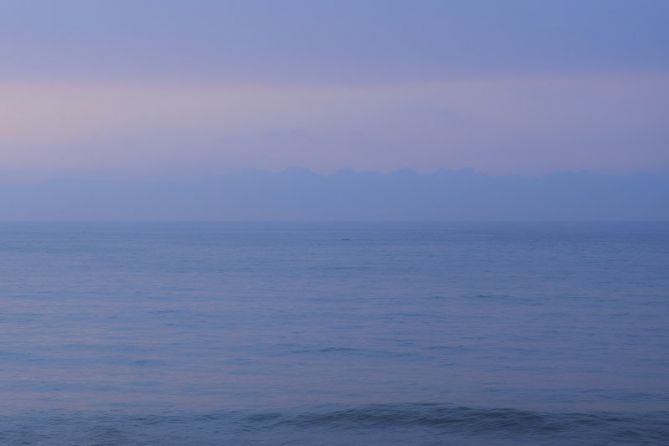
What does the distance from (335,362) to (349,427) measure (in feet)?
26.9

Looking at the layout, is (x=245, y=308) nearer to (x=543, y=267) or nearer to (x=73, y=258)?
(x=543, y=267)

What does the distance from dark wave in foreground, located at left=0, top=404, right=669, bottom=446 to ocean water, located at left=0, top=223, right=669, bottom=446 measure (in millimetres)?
65

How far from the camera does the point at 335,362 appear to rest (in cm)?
2822

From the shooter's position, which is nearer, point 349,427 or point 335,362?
point 349,427

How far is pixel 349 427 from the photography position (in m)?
20.0

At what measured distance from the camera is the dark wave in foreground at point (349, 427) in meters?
18.8

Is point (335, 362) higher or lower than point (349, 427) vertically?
higher

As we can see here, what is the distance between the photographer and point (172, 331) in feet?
116

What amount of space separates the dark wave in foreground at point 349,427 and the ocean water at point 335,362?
0.06 m

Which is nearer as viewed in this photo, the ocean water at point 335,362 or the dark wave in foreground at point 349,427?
the dark wave in foreground at point 349,427

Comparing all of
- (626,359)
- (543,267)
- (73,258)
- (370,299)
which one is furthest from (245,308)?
(73,258)

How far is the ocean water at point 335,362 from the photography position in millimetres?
19844

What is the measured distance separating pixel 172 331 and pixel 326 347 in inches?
293

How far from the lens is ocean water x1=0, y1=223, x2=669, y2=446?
65.1ft
